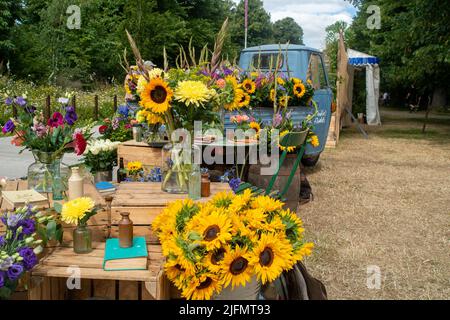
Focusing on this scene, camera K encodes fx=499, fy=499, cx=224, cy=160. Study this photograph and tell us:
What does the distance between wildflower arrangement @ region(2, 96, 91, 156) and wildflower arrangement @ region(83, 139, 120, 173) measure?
3.78 ft

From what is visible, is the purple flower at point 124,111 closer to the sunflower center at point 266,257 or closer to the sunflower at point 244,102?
the sunflower at point 244,102

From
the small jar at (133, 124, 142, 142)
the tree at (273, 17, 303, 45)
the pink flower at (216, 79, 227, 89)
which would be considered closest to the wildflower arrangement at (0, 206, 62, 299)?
the pink flower at (216, 79, 227, 89)

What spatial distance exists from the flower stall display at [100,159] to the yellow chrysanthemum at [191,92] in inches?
66.1

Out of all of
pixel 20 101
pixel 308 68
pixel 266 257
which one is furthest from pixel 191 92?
pixel 308 68

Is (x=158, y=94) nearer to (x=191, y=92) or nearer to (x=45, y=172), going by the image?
(x=191, y=92)

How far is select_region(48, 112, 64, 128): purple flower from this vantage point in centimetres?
267

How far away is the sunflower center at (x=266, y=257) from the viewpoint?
207 cm

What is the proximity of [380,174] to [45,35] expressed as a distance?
16.9 m

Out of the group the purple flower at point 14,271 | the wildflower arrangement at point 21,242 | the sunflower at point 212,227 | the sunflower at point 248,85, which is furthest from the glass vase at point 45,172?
the sunflower at point 248,85

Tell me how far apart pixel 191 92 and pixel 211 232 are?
72cm

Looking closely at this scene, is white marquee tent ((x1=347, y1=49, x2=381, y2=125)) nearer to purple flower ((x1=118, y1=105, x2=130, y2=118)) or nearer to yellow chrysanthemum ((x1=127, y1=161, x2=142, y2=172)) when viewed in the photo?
purple flower ((x1=118, y1=105, x2=130, y2=118))

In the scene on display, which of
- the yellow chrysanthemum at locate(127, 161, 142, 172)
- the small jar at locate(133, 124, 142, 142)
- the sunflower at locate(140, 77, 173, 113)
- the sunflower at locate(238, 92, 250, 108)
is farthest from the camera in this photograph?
the small jar at locate(133, 124, 142, 142)
